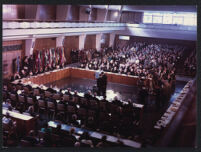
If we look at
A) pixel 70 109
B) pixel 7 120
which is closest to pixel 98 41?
pixel 70 109

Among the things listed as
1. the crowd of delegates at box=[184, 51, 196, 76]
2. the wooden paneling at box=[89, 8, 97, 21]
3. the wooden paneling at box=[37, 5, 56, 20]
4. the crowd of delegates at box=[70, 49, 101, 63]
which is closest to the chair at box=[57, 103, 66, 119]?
the crowd of delegates at box=[184, 51, 196, 76]

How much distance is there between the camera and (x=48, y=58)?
18672mm

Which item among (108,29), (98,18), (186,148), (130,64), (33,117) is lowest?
(186,148)

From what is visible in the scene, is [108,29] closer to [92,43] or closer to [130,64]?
[92,43]

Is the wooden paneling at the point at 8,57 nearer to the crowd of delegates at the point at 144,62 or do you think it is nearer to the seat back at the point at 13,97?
the seat back at the point at 13,97

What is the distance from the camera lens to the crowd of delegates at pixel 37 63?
1591 cm

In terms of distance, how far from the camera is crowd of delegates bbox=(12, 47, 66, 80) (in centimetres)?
1591

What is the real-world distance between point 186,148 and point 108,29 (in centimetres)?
1839

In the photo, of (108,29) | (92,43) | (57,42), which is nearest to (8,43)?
(57,42)

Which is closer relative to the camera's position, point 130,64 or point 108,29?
point 130,64

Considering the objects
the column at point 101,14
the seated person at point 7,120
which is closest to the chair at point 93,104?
the seated person at point 7,120

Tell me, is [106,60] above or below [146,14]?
below

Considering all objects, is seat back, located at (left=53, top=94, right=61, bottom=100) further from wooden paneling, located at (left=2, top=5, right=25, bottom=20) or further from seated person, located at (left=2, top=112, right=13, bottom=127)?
wooden paneling, located at (left=2, top=5, right=25, bottom=20)

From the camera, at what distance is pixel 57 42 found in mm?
21000
